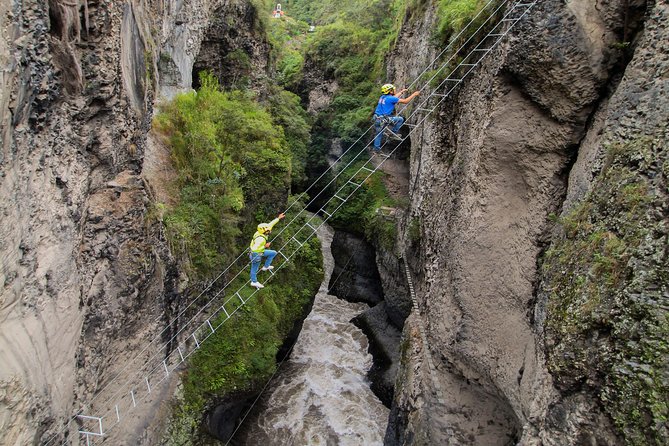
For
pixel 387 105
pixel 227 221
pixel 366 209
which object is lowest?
pixel 227 221

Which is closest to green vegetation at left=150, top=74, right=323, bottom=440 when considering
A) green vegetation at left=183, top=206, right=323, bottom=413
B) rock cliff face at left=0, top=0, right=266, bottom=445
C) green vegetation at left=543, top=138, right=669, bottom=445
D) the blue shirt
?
green vegetation at left=183, top=206, right=323, bottom=413

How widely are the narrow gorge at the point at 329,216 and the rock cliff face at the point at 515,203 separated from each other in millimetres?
40

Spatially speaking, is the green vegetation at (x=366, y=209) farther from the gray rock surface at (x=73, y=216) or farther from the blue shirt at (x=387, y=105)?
the gray rock surface at (x=73, y=216)

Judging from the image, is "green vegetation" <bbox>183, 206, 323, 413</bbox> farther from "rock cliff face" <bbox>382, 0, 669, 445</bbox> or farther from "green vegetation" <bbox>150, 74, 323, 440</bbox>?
"rock cliff face" <bbox>382, 0, 669, 445</bbox>

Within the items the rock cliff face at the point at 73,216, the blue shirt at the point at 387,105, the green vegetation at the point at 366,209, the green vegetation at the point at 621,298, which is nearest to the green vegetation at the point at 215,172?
the rock cliff face at the point at 73,216

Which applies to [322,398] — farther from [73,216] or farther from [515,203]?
[73,216]

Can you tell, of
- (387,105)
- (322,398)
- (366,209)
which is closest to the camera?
(387,105)

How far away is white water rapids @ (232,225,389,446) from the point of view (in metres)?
13.4

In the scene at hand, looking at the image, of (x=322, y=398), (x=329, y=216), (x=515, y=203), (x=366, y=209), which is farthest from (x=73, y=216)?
(x=366, y=209)

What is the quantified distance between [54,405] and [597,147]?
8.69m

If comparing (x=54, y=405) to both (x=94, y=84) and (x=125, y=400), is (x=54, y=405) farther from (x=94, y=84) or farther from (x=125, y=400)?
(x=94, y=84)

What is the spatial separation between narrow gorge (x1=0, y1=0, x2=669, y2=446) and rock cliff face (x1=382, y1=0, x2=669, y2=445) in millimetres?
40

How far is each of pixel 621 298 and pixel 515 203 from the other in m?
3.54

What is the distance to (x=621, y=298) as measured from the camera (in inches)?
174
